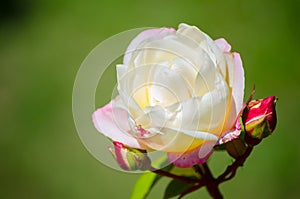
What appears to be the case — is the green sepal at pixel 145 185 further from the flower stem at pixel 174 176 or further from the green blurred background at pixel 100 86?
the green blurred background at pixel 100 86

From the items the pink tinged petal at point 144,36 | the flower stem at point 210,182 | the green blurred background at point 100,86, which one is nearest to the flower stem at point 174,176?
the flower stem at point 210,182

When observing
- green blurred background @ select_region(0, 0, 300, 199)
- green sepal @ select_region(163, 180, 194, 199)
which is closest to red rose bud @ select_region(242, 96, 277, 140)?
green sepal @ select_region(163, 180, 194, 199)

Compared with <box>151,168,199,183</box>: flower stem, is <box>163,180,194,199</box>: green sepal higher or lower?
lower

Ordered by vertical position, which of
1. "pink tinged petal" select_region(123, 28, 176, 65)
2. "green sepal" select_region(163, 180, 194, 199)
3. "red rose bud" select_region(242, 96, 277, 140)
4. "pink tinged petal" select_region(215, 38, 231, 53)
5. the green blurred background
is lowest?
the green blurred background

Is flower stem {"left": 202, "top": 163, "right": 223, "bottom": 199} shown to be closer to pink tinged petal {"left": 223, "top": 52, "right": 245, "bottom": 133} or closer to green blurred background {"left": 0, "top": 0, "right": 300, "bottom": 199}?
pink tinged petal {"left": 223, "top": 52, "right": 245, "bottom": 133}

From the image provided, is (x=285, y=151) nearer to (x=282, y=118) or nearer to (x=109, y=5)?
(x=282, y=118)

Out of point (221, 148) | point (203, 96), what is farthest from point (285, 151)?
point (203, 96)
